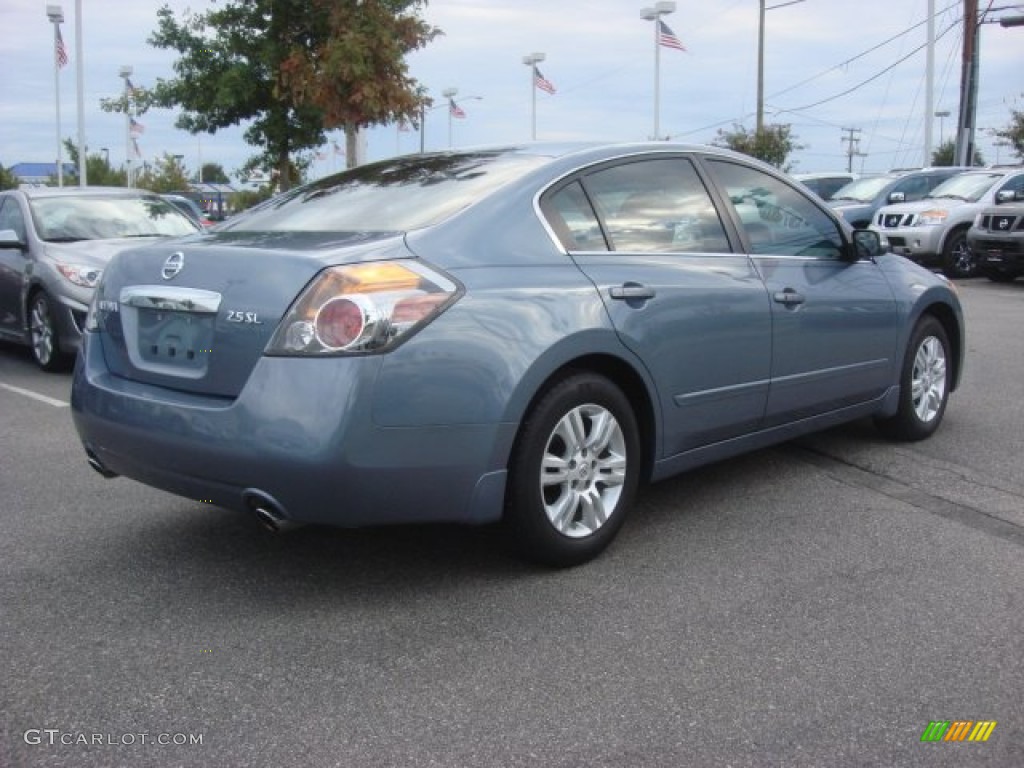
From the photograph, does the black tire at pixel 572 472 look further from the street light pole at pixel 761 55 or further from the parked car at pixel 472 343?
the street light pole at pixel 761 55

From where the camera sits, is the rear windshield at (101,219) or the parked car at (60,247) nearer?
the parked car at (60,247)

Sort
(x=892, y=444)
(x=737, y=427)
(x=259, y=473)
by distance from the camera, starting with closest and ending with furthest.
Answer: (x=259, y=473)
(x=737, y=427)
(x=892, y=444)

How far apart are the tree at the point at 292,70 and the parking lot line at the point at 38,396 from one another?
8.80 metres

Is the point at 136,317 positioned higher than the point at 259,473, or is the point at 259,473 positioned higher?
the point at 136,317

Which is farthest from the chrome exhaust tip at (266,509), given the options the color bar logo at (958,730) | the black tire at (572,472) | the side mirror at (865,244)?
the side mirror at (865,244)

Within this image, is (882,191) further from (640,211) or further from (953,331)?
(640,211)

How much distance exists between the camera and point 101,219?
9.62m

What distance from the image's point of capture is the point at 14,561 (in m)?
4.04

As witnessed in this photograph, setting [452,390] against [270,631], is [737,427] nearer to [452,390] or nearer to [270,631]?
[452,390]

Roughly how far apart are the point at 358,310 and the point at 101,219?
282 inches

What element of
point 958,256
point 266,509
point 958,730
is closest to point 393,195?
point 266,509

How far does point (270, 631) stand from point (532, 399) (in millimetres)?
1124

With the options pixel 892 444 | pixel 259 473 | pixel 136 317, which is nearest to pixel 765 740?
pixel 259 473

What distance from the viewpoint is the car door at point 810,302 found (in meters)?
4.76
